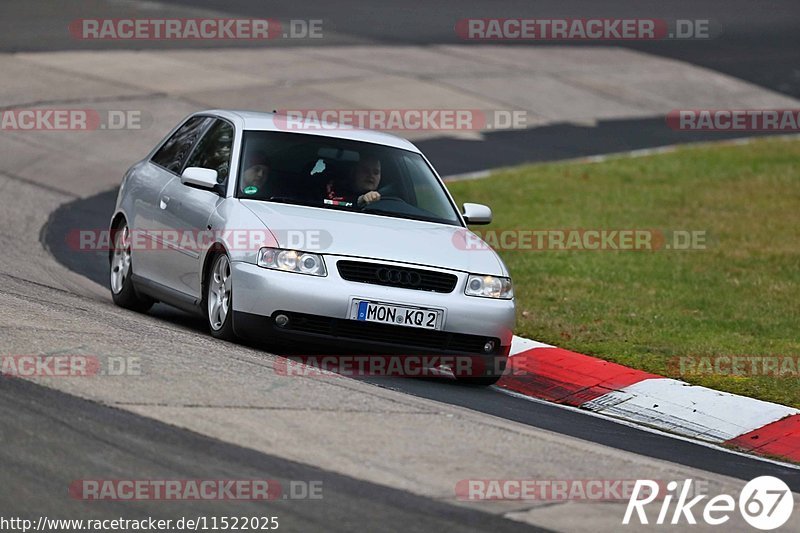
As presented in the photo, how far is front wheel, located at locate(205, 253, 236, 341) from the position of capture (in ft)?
30.5

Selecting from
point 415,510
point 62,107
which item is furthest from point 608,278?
point 62,107

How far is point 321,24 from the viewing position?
102 ft

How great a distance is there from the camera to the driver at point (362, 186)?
10.0m

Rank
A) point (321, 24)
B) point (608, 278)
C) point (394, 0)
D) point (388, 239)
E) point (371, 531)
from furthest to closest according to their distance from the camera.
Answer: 1. point (394, 0)
2. point (321, 24)
3. point (608, 278)
4. point (388, 239)
5. point (371, 531)

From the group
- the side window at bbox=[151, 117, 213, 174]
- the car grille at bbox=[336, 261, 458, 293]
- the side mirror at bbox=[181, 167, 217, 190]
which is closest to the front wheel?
the side mirror at bbox=[181, 167, 217, 190]

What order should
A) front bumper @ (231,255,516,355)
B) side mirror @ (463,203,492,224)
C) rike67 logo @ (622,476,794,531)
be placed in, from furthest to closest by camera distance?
side mirror @ (463,203,492,224) < front bumper @ (231,255,516,355) < rike67 logo @ (622,476,794,531)

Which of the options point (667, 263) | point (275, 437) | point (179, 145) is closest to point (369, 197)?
point (179, 145)

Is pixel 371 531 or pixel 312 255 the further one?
pixel 312 255

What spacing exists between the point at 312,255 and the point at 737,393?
10.3ft

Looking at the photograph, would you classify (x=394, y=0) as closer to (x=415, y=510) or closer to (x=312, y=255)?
(x=312, y=255)

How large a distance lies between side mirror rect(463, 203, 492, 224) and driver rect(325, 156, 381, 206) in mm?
717

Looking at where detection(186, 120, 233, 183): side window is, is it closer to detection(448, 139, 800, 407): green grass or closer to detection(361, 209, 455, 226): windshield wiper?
detection(361, 209, 455, 226): windshield wiper

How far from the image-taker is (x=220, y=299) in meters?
9.52

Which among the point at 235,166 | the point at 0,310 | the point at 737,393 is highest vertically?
the point at 235,166
